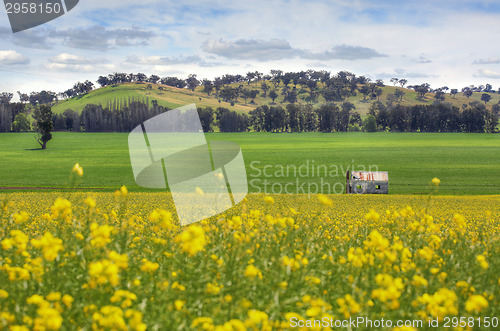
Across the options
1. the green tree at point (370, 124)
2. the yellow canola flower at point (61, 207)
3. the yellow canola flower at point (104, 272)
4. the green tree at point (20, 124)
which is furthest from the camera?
the green tree at point (370, 124)

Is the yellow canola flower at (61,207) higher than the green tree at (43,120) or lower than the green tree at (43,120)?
lower

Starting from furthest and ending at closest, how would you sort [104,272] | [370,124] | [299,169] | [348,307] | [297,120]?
[297,120], [370,124], [299,169], [348,307], [104,272]

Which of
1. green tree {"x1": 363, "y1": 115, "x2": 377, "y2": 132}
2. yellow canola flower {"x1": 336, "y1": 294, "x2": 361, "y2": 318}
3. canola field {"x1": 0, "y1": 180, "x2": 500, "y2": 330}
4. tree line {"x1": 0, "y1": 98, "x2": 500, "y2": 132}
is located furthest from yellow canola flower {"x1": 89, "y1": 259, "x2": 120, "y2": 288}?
green tree {"x1": 363, "y1": 115, "x2": 377, "y2": 132}

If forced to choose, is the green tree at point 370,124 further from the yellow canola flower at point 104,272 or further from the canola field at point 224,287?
the yellow canola flower at point 104,272

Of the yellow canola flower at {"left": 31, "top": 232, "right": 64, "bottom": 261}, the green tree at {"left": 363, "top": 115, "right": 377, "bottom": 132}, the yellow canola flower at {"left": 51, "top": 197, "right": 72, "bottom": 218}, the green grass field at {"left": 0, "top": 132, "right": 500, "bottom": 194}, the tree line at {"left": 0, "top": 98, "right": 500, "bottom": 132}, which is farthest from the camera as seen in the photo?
the green tree at {"left": 363, "top": 115, "right": 377, "bottom": 132}

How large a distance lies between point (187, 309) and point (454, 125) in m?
152

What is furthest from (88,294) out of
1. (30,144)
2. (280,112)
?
(280,112)

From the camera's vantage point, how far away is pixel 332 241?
8.00 metres

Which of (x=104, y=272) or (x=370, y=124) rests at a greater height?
(x=370, y=124)

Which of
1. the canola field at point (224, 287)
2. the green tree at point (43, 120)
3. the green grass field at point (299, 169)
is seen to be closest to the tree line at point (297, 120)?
the green tree at point (43, 120)

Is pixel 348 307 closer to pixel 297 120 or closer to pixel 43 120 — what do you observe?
pixel 43 120

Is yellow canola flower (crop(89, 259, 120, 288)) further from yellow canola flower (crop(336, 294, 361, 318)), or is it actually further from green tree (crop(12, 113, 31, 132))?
green tree (crop(12, 113, 31, 132))

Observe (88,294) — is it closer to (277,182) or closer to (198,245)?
(198,245)

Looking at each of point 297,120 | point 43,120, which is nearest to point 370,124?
point 297,120
